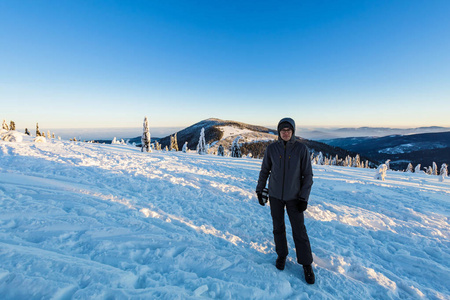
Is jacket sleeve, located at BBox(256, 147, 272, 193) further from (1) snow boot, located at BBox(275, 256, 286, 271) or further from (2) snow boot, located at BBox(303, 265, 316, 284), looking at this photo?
(2) snow boot, located at BBox(303, 265, 316, 284)

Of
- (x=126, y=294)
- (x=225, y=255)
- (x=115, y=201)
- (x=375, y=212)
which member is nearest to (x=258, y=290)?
(x=225, y=255)

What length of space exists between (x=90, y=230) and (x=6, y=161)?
10.4 metres

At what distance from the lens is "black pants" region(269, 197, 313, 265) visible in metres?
3.60

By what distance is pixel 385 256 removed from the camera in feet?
14.9

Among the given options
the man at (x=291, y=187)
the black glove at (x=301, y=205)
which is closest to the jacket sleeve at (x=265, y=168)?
the man at (x=291, y=187)

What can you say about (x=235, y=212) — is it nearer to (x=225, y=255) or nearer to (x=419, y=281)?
(x=225, y=255)

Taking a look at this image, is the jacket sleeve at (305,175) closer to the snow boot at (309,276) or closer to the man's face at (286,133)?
the man's face at (286,133)

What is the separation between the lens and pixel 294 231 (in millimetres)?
3721

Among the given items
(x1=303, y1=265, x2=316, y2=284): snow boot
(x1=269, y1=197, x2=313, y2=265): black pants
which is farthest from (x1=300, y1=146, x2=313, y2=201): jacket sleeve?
(x1=303, y1=265, x2=316, y2=284): snow boot

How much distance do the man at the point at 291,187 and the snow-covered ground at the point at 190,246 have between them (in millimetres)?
489

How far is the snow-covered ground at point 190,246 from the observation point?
281 cm

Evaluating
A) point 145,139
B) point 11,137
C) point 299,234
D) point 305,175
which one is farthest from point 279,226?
point 145,139

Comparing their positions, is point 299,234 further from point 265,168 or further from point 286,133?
point 286,133

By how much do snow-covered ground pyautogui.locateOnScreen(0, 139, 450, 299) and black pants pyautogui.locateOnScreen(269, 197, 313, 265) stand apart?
41 cm
